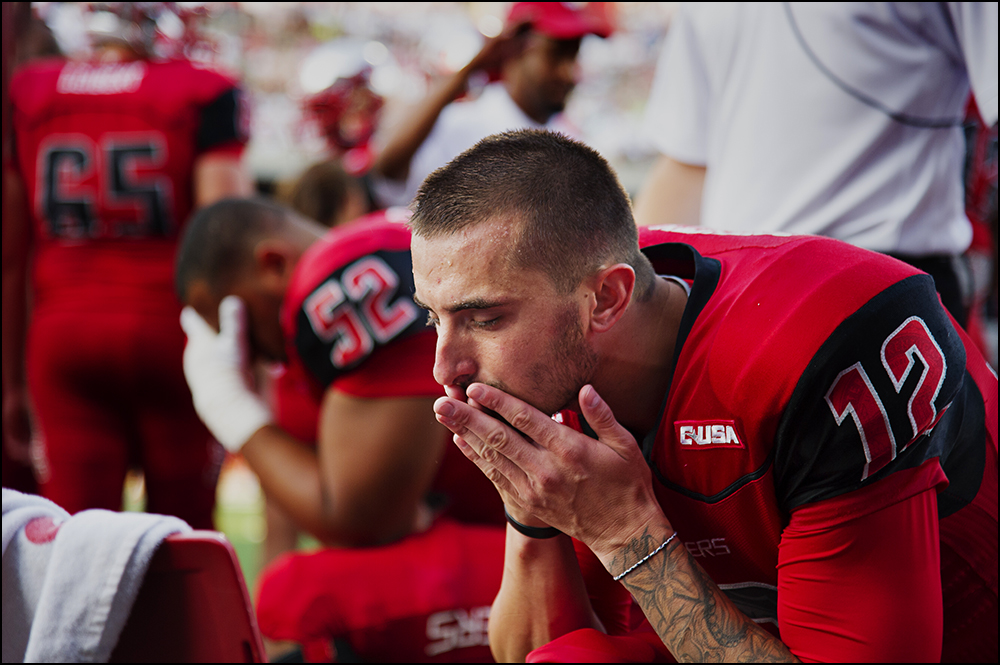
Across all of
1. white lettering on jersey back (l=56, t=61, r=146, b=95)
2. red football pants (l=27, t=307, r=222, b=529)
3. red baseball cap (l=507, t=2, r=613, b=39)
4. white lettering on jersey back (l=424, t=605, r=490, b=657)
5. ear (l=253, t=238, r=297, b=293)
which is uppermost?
red baseball cap (l=507, t=2, r=613, b=39)

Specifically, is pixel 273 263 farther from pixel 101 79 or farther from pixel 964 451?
pixel 964 451

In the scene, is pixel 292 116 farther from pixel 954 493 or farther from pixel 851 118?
pixel 954 493

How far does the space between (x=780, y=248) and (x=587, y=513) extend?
0.36m

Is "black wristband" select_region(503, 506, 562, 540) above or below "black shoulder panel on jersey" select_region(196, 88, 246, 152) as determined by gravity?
below

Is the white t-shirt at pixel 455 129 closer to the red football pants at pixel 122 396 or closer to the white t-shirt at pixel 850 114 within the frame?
the red football pants at pixel 122 396

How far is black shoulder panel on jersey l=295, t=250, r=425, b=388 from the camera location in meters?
1.42

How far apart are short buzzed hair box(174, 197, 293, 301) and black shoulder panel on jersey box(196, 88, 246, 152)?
413mm

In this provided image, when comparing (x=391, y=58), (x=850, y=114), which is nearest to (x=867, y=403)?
(x=850, y=114)

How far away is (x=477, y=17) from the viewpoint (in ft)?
17.5

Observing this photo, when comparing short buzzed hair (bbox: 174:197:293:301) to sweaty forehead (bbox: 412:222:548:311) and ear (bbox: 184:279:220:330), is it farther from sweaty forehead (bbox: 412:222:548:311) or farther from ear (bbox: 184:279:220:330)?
sweaty forehead (bbox: 412:222:548:311)

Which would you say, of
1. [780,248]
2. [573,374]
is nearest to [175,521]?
[573,374]

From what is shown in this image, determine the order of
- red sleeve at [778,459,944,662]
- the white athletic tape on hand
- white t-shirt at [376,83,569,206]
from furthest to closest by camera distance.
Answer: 1. white t-shirt at [376,83,569,206]
2. the white athletic tape on hand
3. red sleeve at [778,459,944,662]

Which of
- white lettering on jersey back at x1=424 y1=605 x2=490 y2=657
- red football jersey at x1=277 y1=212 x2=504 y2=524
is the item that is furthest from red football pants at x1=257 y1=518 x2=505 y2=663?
red football jersey at x1=277 y1=212 x2=504 y2=524

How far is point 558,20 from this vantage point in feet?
7.77
